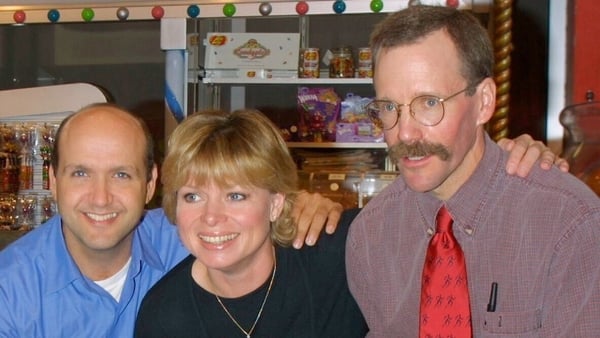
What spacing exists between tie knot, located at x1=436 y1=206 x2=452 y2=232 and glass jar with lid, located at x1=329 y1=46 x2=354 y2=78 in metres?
2.09

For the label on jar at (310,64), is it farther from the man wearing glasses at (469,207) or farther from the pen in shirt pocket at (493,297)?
the pen in shirt pocket at (493,297)

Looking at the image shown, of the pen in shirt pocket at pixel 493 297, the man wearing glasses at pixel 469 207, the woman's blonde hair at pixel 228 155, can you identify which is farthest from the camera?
the woman's blonde hair at pixel 228 155

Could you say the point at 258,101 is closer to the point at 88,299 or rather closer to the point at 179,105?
the point at 179,105

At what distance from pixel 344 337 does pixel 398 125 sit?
0.57 meters

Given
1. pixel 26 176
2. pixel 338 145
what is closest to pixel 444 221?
pixel 338 145

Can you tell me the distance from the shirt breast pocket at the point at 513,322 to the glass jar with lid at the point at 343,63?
223 centimetres

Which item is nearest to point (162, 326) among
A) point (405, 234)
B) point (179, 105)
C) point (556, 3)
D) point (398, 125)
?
point (405, 234)

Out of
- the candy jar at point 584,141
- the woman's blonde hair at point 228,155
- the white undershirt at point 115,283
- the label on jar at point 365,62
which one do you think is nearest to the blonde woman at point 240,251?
the woman's blonde hair at point 228,155

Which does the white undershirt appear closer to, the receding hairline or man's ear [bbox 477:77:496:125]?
the receding hairline

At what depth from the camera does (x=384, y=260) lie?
1.83 m

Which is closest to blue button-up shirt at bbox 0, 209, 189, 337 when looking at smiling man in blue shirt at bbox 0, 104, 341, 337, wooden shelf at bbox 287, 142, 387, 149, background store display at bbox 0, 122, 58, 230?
smiling man in blue shirt at bbox 0, 104, 341, 337

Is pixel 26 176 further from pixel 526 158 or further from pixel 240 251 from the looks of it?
pixel 526 158

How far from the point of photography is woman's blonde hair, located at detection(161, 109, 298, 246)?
1.76 meters

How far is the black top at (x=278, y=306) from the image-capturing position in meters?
1.83
